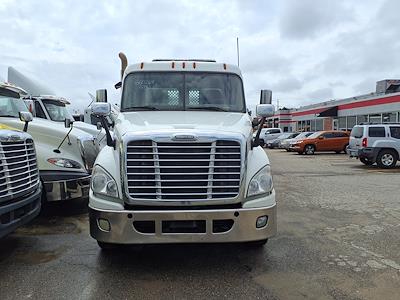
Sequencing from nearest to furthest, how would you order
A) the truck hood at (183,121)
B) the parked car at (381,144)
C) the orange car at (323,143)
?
the truck hood at (183,121) → the parked car at (381,144) → the orange car at (323,143)

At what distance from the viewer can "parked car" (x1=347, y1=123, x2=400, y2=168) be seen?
16356 mm

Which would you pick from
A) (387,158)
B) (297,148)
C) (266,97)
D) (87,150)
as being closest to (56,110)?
(87,150)

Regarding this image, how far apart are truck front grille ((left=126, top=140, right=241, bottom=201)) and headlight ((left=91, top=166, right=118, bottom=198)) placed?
0.20 metres

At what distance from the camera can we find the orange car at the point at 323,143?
25938mm

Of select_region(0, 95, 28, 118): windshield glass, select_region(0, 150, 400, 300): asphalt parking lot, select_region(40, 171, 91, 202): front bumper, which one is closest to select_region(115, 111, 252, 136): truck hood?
select_region(0, 150, 400, 300): asphalt parking lot

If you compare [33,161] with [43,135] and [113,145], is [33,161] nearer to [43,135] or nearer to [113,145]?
[113,145]

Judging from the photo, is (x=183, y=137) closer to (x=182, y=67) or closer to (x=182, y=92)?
(x=182, y=92)

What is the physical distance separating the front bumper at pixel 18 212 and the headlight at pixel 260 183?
8.60 ft

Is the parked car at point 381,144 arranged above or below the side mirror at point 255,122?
below

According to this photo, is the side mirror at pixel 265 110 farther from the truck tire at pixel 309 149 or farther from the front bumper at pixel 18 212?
the truck tire at pixel 309 149

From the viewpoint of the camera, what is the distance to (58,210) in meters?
7.74

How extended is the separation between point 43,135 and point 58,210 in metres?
1.55

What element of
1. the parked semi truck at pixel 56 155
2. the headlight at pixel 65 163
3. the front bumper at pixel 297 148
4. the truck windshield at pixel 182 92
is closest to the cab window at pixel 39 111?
the parked semi truck at pixel 56 155

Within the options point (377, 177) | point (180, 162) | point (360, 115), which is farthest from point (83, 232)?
point (360, 115)
